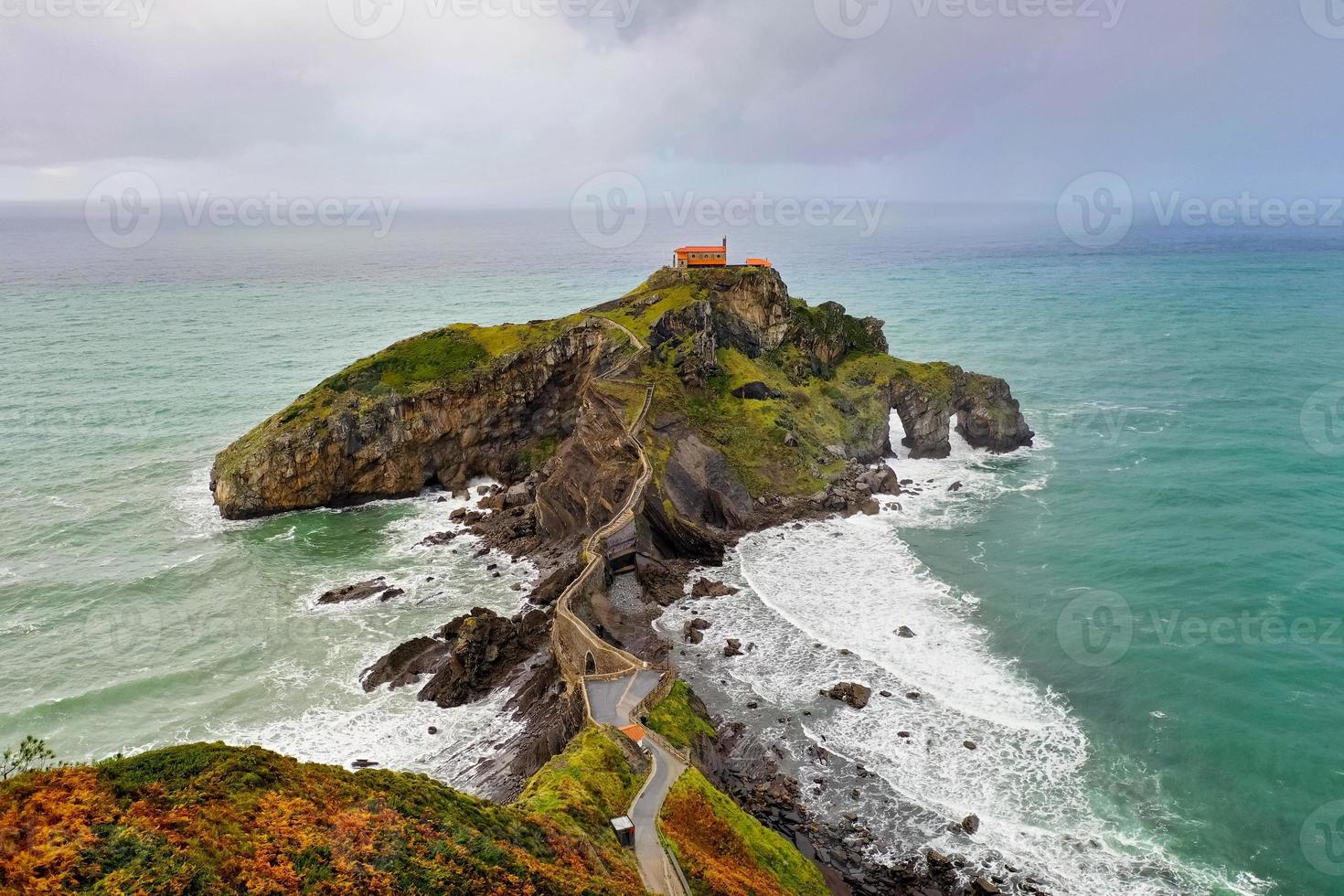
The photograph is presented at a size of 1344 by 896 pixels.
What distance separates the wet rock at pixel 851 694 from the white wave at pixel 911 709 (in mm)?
456

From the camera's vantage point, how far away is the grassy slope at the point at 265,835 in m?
17.5

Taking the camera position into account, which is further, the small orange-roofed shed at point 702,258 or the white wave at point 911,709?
the small orange-roofed shed at point 702,258

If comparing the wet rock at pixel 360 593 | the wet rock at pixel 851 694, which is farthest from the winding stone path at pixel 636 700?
the wet rock at pixel 360 593

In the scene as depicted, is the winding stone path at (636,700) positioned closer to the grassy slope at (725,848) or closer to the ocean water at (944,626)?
the grassy slope at (725,848)

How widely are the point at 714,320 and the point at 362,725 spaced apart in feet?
194

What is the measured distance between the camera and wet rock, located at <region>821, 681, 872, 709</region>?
46.9 metres

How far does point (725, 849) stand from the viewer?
32.7 meters

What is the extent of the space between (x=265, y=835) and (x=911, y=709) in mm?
36210

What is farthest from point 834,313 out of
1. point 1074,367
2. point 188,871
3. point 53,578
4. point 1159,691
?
point 188,871

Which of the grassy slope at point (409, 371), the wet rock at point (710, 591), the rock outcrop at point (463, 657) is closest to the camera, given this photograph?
the rock outcrop at point (463, 657)

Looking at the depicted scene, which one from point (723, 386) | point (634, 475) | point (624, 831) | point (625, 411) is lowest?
point (624, 831)

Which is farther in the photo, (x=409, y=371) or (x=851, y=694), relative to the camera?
(x=409, y=371)

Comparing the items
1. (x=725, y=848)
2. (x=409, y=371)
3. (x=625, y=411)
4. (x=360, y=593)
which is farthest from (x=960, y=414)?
(x=725, y=848)

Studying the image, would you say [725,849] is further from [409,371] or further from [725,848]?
[409,371]
